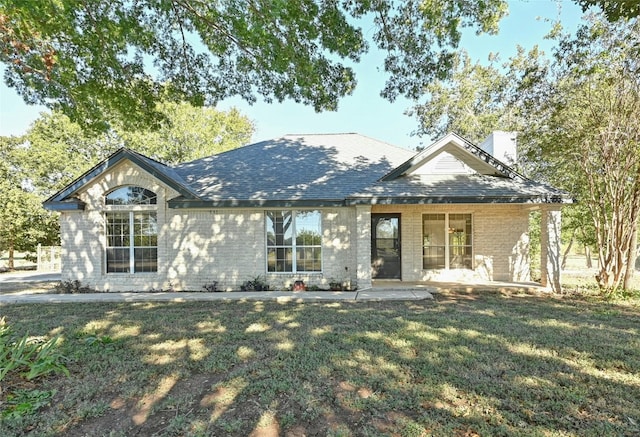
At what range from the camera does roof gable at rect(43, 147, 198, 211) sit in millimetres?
9984

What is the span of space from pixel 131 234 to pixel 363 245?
760 centimetres

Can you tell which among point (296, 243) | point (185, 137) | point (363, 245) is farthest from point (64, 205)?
point (185, 137)

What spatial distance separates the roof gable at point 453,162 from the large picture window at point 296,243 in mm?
2810

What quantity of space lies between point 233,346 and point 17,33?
30.2ft

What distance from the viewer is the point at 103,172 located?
405 inches

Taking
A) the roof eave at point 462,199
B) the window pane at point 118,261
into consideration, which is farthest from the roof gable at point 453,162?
the window pane at point 118,261

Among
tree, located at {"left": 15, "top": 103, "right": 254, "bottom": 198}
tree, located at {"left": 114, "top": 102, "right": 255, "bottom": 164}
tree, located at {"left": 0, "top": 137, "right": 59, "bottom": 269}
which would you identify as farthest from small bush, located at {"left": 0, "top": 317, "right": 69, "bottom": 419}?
tree, located at {"left": 114, "top": 102, "right": 255, "bottom": 164}

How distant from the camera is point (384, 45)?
8.49 m

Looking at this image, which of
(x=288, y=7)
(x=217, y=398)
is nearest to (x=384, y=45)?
(x=288, y=7)

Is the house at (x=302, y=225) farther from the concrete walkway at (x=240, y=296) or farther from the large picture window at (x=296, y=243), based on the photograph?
the concrete walkway at (x=240, y=296)

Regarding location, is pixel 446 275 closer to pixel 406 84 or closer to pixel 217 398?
pixel 406 84

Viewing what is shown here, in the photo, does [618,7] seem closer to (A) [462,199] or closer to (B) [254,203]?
(A) [462,199]

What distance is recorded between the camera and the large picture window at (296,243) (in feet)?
35.1

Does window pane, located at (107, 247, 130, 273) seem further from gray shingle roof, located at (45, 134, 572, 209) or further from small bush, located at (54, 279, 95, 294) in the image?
gray shingle roof, located at (45, 134, 572, 209)
